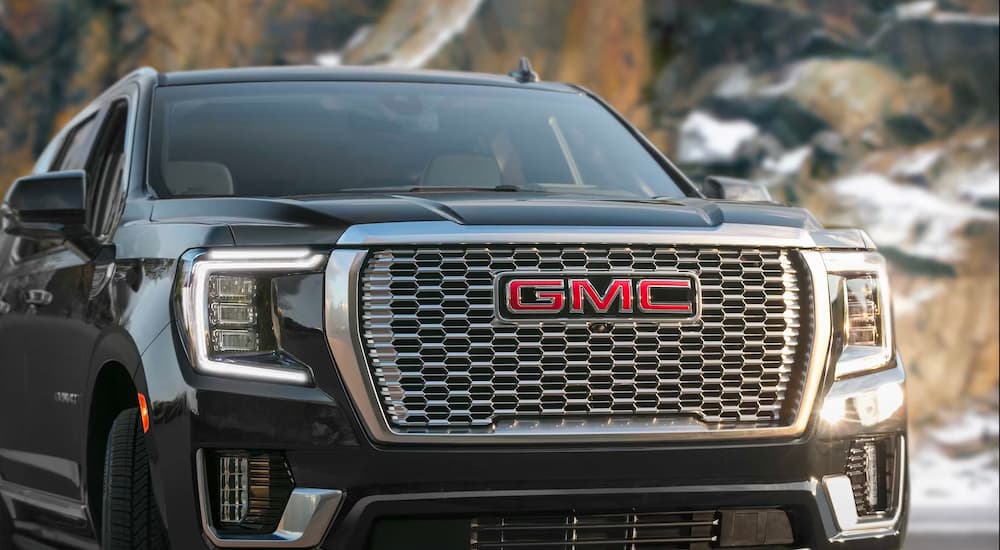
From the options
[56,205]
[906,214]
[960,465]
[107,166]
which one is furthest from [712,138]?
[56,205]

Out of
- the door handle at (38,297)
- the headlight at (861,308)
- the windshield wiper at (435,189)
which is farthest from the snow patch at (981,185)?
the headlight at (861,308)

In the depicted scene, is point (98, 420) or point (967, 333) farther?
point (967, 333)

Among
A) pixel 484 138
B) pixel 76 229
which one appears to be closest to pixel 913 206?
pixel 484 138

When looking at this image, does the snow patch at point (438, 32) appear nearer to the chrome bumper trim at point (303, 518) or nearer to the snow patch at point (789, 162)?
the snow patch at point (789, 162)

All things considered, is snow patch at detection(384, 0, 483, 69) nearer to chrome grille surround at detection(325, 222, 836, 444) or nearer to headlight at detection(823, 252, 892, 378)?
headlight at detection(823, 252, 892, 378)

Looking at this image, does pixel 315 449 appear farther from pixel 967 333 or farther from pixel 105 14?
pixel 105 14

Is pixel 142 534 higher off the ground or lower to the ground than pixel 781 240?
lower

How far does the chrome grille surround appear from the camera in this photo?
4.47 metres

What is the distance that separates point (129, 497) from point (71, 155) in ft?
8.98

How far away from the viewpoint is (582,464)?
4574 millimetres

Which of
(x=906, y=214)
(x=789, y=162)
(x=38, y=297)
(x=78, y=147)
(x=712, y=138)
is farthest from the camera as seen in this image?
(x=712, y=138)

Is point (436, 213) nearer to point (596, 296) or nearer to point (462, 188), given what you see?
point (596, 296)

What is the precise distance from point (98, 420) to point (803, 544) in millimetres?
2048

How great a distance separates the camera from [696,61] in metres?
18.9
